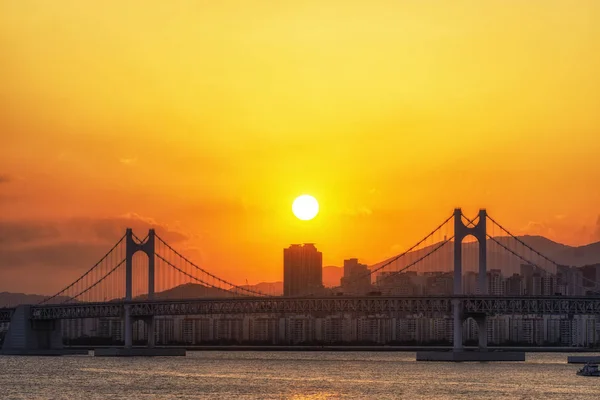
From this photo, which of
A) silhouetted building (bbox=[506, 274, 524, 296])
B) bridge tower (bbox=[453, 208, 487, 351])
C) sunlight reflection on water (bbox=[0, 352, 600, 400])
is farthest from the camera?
silhouetted building (bbox=[506, 274, 524, 296])

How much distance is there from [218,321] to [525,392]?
13215 centimetres

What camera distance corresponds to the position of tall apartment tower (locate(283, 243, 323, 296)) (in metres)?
170

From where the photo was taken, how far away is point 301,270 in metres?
175

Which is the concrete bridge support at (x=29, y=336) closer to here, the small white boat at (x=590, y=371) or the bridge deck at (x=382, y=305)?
the bridge deck at (x=382, y=305)

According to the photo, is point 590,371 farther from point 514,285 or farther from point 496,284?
point 514,285

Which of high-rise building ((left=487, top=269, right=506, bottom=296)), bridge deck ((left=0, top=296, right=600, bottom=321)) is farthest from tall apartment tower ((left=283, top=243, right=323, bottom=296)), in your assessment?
bridge deck ((left=0, top=296, right=600, bottom=321))

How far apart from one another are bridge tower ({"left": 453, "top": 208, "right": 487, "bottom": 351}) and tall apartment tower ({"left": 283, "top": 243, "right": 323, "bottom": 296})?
63.5 meters

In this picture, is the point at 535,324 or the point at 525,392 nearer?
the point at 525,392

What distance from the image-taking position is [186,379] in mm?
80938

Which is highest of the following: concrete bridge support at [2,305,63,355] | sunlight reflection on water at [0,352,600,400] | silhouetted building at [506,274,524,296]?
silhouetted building at [506,274,524,296]

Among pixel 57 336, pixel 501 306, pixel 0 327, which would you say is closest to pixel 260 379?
pixel 501 306

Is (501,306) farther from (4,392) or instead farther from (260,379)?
(4,392)

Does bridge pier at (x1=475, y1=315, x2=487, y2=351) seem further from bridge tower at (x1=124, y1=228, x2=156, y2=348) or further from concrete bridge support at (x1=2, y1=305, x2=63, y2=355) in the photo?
concrete bridge support at (x1=2, y1=305, x2=63, y2=355)

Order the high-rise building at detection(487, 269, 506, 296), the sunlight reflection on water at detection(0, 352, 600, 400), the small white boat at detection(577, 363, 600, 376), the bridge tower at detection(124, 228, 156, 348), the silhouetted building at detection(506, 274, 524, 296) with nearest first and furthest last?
the sunlight reflection on water at detection(0, 352, 600, 400)
the small white boat at detection(577, 363, 600, 376)
the bridge tower at detection(124, 228, 156, 348)
the high-rise building at detection(487, 269, 506, 296)
the silhouetted building at detection(506, 274, 524, 296)
